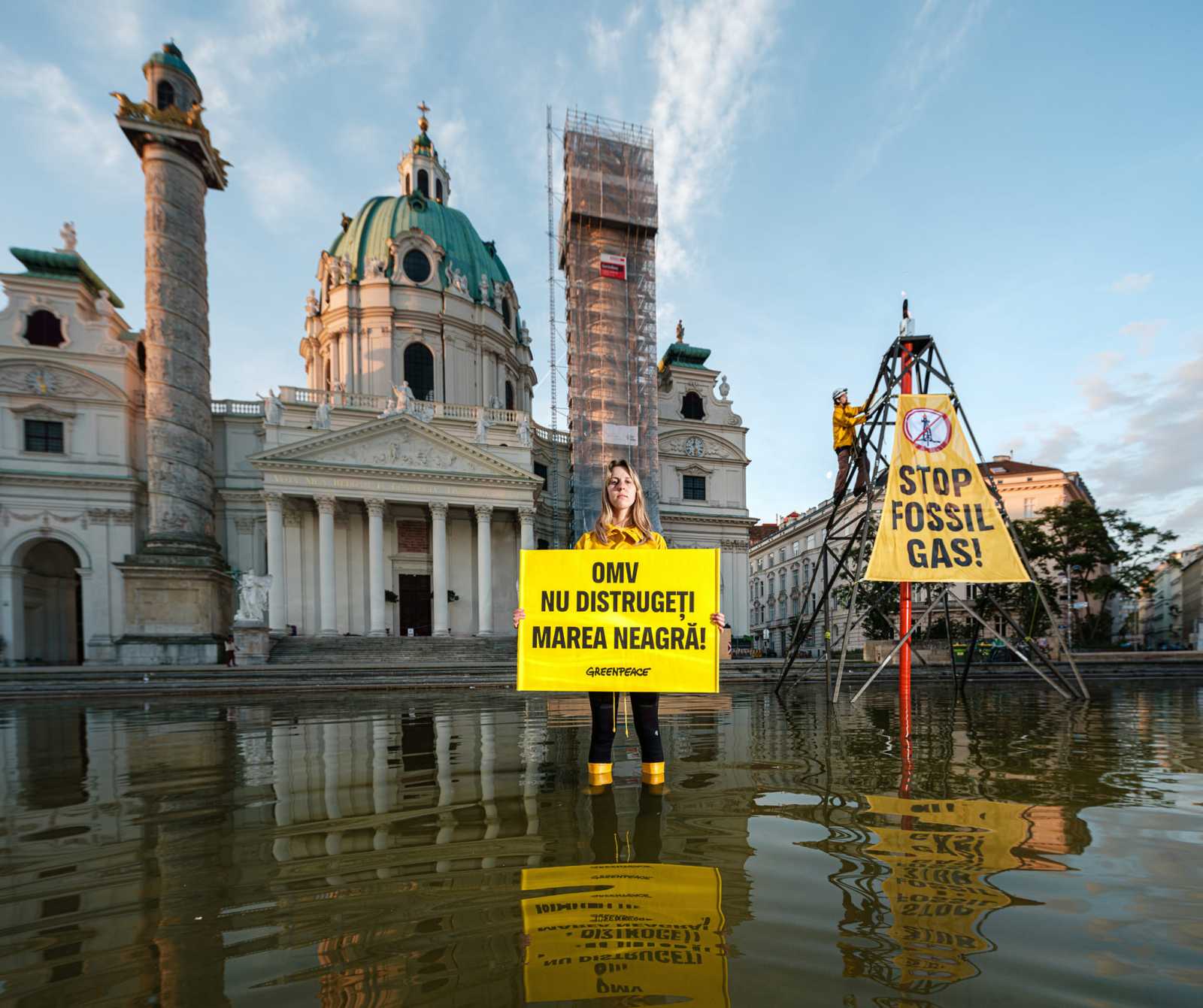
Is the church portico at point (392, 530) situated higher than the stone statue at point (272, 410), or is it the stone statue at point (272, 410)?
the stone statue at point (272, 410)

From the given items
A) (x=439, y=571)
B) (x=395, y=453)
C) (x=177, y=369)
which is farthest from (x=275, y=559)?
(x=177, y=369)

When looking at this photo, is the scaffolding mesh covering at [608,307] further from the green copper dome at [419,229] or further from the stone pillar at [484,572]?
the green copper dome at [419,229]

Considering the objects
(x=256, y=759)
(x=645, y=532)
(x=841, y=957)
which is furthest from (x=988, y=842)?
(x=256, y=759)

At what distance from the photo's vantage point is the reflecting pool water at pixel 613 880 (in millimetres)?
1983

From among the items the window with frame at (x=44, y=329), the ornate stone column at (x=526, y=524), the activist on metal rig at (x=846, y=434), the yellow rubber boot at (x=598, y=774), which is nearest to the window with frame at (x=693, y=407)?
the ornate stone column at (x=526, y=524)

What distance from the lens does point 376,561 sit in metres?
29.5

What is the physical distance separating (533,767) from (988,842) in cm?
353

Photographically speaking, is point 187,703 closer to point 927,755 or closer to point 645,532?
point 645,532

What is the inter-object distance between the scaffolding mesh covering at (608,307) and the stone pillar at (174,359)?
1729cm

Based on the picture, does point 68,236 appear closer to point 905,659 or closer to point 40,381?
point 40,381

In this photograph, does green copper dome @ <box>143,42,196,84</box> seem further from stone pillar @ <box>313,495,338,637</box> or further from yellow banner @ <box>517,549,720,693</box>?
yellow banner @ <box>517,549,720,693</box>

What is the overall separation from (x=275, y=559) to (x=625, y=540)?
93.7 feet

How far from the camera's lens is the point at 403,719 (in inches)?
392

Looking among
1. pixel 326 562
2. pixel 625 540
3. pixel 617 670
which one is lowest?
pixel 617 670
